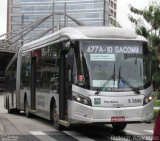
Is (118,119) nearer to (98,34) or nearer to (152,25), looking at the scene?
(98,34)

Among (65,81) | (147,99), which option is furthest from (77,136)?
(147,99)

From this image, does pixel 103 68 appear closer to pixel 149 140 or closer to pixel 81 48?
pixel 81 48

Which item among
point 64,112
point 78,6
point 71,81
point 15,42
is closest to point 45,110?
point 64,112

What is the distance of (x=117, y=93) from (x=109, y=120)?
786mm

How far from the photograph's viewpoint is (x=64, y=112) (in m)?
14.2

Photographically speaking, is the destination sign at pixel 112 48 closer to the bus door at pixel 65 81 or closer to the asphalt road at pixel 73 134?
the bus door at pixel 65 81

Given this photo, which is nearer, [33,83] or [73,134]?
[73,134]

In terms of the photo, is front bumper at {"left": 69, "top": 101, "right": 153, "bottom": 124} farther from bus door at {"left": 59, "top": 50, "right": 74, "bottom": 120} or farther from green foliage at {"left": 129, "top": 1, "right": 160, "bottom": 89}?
green foliage at {"left": 129, "top": 1, "right": 160, "bottom": 89}

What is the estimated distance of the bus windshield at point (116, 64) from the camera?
43.3 feet

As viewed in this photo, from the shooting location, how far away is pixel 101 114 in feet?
42.0

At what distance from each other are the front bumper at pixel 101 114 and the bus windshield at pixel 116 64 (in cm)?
57

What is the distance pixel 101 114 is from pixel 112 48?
1935 millimetres

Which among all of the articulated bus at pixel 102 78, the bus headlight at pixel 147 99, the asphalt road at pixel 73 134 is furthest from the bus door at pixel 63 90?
the bus headlight at pixel 147 99

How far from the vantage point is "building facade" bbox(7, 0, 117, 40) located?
6034 centimetres
